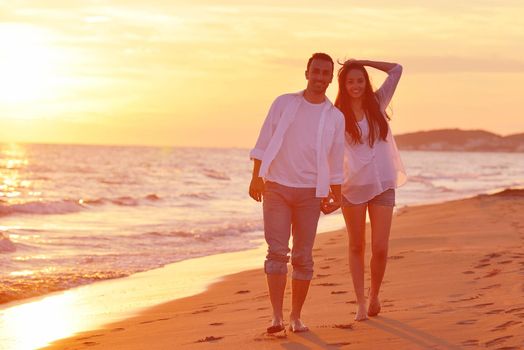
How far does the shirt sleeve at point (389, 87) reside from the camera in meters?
6.22

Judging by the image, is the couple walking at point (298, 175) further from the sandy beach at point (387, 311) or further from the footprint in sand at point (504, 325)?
the footprint in sand at point (504, 325)

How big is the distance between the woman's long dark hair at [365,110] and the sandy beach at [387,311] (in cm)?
131

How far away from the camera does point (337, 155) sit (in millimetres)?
5578

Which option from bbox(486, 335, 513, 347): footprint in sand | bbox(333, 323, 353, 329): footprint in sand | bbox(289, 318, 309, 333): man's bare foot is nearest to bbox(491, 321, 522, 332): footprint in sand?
bbox(486, 335, 513, 347): footprint in sand

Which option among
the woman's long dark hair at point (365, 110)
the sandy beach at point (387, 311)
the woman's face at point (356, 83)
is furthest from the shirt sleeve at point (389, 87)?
the sandy beach at point (387, 311)

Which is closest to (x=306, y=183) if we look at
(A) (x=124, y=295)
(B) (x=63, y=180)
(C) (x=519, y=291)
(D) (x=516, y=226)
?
(C) (x=519, y=291)

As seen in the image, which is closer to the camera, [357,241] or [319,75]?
A: [319,75]

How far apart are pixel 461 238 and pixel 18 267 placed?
6.45 m

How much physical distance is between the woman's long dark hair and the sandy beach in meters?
1.31

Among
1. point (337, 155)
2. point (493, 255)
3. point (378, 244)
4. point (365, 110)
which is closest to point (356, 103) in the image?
point (365, 110)

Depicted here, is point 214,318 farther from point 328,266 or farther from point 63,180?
point 63,180

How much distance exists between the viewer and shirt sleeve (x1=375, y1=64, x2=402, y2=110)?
6.22 metres

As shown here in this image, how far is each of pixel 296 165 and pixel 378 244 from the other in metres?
1.06

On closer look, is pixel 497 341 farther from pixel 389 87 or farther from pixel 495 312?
pixel 389 87
